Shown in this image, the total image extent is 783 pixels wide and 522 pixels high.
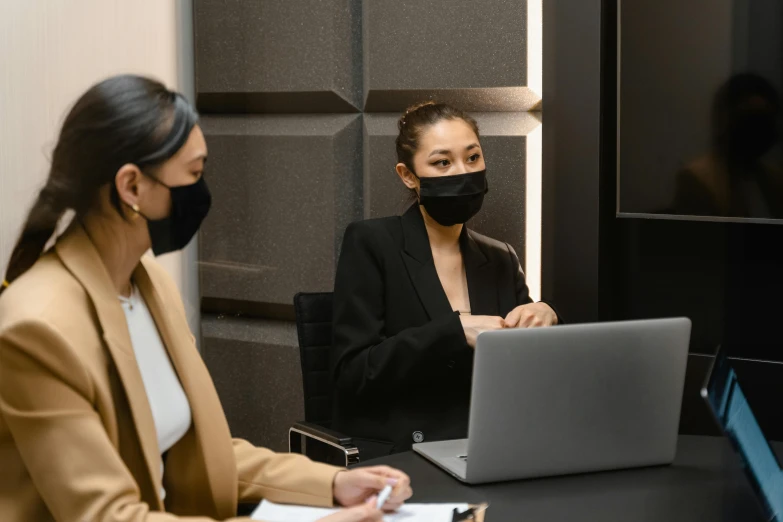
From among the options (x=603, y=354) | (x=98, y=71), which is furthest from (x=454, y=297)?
(x=98, y=71)

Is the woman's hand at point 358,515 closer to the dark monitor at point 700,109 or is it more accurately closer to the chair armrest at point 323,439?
the chair armrest at point 323,439

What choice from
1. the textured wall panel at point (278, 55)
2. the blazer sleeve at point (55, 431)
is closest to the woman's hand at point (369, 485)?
the blazer sleeve at point (55, 431)

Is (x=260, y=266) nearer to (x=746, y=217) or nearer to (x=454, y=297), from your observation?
(x=454, y=297)

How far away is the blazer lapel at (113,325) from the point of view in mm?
1343

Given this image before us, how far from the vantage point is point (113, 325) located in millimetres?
1358

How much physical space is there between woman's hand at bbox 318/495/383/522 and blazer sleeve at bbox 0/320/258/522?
0.25 meters

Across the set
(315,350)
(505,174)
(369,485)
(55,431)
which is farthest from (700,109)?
(55,431)

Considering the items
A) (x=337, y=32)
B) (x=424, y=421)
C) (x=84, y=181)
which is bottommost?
(x=424, y=421)

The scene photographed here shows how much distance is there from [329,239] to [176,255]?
48 centimetres

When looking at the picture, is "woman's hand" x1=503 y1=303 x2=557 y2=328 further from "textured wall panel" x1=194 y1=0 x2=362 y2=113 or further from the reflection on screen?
"textured wall panel" x1=194 y1=0 x2=362 y2=113

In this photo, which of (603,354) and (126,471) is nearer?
(126,471)

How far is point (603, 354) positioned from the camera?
1642mm

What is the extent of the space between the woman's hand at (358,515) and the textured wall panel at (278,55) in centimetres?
183

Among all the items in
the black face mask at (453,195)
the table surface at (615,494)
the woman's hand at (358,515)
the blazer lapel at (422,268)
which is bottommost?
the table surface at (615,494)
